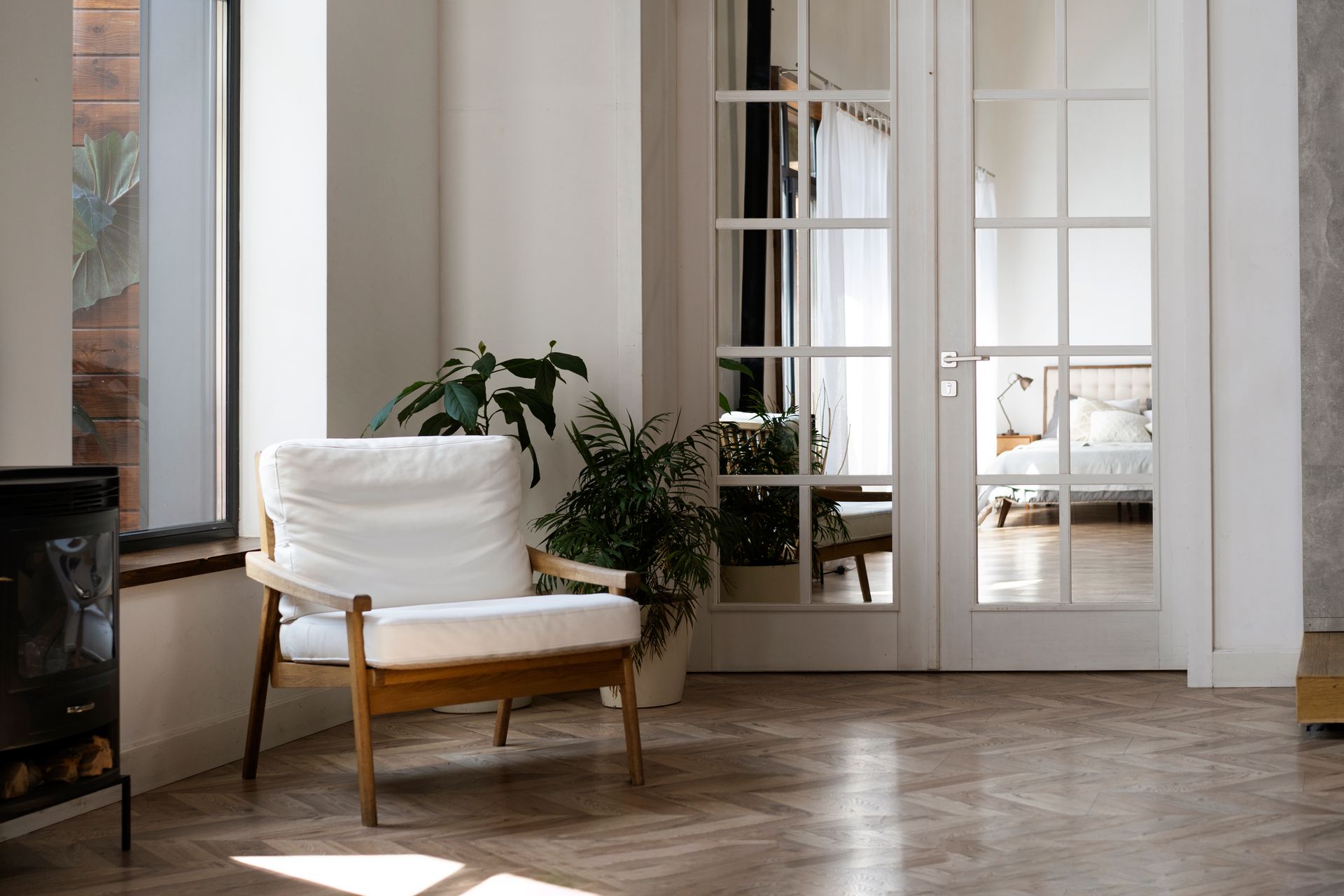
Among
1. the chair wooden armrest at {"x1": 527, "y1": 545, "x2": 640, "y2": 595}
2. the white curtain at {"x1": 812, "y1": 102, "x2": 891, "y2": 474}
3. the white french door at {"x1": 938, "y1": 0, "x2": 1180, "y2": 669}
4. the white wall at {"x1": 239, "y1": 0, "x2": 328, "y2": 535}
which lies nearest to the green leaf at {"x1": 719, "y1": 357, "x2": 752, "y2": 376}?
the white curtain at {"x1": 812, "y1": 102, "x2": 891, "y2": 474}

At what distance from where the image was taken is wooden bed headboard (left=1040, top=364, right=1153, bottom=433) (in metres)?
4.14

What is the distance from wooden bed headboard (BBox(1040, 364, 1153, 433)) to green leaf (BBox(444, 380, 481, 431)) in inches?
76.4

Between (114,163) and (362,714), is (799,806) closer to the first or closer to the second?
(362,714)

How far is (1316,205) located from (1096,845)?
2365 millimetres

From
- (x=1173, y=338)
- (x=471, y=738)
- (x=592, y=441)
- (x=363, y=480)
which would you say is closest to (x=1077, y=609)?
(x=1173, y=338)

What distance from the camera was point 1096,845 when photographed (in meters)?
2.38

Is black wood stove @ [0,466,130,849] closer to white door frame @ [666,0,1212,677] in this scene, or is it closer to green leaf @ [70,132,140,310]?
green leaf @ [70,132,140,310]

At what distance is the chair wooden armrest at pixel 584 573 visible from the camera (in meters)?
2.92

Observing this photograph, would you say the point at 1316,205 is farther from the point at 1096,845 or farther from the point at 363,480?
the point at 363,480

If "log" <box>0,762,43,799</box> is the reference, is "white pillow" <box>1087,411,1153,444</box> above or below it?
above

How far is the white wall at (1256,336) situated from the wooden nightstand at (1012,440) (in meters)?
0.58

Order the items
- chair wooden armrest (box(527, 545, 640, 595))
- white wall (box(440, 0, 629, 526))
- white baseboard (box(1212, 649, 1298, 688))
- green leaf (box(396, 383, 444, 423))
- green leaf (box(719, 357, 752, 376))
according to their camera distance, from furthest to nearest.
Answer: green leaf (box(719, 357, 752, 376)), white wall (box(440, 0, 629, 526)), white baseboard (box(1212, 649, 1298, 688)), green leaf (box(396, 383, 444, 423)), chair wooden armrest (box(527, 545, 640, 595))

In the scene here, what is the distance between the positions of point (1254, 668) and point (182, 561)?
10.3 ft

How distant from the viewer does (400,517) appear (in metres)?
3.10
